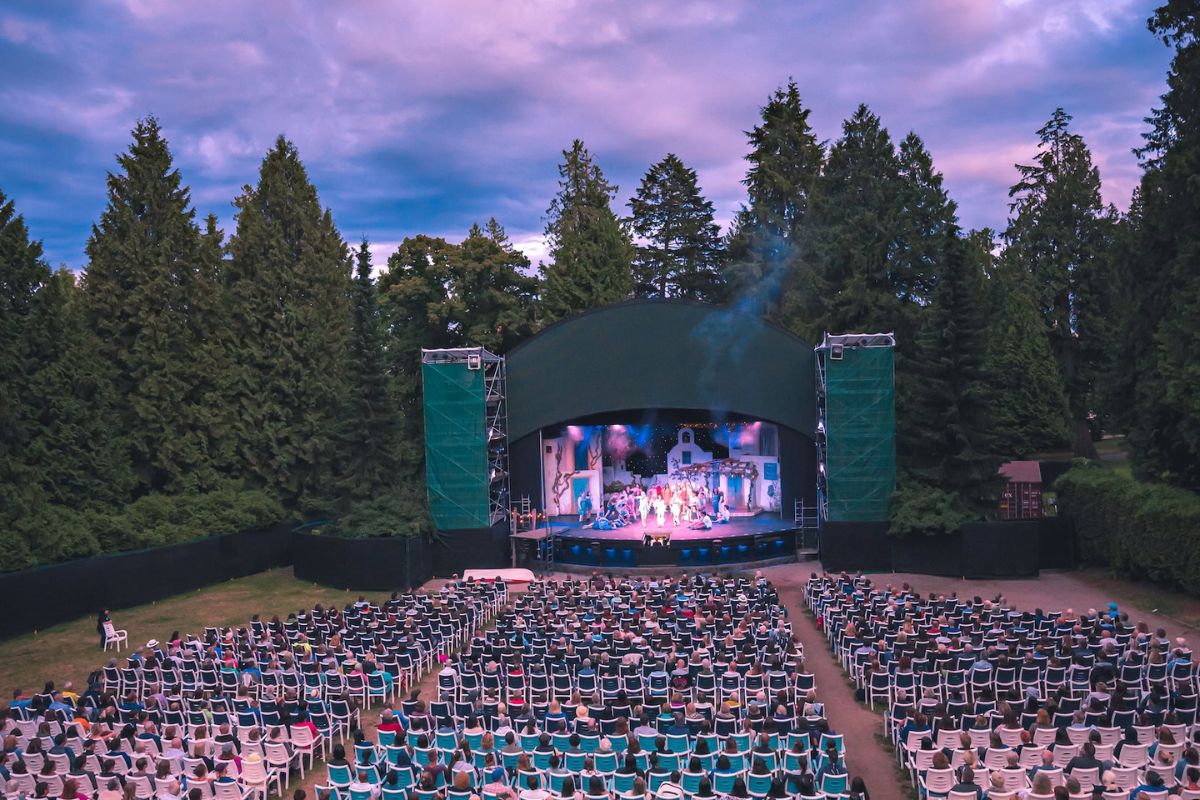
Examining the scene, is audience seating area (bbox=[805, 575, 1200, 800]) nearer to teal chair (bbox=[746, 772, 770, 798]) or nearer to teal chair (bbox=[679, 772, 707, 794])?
teal chair (bbox=[746, 772, 770, 798])

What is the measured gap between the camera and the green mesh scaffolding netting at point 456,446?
101 feet

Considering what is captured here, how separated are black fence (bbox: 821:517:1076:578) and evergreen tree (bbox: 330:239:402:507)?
1582cm

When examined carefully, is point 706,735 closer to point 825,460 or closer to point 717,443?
point 825,460

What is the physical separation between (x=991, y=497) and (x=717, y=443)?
11.5 meters

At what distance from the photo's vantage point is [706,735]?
1180 cm

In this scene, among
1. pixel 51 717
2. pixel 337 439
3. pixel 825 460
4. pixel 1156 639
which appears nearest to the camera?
pixel 51 717

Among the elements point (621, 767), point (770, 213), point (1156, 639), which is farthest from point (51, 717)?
point (770, 213)

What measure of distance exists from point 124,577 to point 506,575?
1163cm

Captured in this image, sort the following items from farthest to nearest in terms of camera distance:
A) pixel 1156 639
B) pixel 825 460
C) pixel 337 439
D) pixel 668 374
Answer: pixel 337 439 → pixel 668 374 → pixel 825 460 → pixel 1156 639

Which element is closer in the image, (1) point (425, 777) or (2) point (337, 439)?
(1) point (425, 777)

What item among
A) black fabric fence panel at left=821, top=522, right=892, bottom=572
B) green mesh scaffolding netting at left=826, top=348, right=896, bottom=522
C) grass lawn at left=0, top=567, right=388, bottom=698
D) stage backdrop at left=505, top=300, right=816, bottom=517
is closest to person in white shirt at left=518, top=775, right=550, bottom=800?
grass lawn at left=0, top=567, right=388, bottom=698

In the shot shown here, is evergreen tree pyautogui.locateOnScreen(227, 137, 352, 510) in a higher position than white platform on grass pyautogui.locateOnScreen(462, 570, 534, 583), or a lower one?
higher

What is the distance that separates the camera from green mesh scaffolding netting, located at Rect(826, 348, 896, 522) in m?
29.7

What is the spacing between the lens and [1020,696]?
42.3 feet
